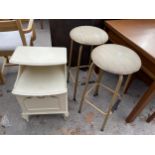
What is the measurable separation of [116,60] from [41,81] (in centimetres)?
62

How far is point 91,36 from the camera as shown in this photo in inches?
45.6

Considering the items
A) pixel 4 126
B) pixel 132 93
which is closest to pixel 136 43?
pixel 132 93

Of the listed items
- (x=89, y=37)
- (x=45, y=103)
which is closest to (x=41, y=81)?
(x=45, y=103)

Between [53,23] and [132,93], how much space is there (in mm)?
1212

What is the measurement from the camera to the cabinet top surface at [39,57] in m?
0.94

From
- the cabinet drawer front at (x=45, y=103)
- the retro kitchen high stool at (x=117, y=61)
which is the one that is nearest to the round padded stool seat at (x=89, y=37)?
the retro kitchen high stool at (x=117, y=61)

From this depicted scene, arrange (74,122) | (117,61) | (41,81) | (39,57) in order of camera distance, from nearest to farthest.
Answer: (117,61), (39,57), (41,81), (74,122)

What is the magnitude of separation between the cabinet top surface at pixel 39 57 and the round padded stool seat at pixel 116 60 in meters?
0.25

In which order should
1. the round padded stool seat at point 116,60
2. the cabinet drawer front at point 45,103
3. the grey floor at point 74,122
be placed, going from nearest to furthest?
the round padded stool seat at point 116,60
the cabinet drawer front at point 45,103
the grey floor at point 74,122

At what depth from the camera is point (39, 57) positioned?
A: 1.00m

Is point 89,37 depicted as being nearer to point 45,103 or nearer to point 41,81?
point 41,81

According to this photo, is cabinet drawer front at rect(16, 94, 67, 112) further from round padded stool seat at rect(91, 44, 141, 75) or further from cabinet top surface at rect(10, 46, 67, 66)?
round padded stool seat at rect(91, 44, 141, 75)

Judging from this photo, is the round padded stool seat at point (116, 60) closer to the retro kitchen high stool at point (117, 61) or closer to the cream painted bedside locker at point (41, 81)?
the retro kitchen high stool at point (117, 61)

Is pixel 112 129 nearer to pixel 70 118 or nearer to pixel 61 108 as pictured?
pixel 70 118
